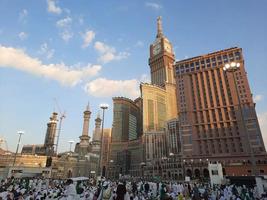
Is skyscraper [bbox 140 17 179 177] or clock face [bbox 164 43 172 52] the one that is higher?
clock face [bbox 164 43 172 52]

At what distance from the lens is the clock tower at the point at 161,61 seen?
511 ft

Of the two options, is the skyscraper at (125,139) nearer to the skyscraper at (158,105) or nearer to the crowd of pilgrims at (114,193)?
the skyscraper at (158,105)

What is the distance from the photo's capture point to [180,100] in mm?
85062

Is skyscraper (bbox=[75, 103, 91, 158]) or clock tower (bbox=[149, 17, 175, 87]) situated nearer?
skyscraper (bbox=[75, 103, 91, 158])

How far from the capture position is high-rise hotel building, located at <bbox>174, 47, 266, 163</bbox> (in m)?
69.0

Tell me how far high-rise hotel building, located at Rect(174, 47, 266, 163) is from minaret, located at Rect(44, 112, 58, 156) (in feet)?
288

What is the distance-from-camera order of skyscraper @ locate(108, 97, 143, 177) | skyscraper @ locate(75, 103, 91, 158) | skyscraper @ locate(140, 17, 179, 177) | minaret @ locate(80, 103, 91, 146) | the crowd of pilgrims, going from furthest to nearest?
skyscraper @ locate(108, 97, 143, 177) < minaret @ locate(80, 103, 91, 146) < skyscraper @ locate(75, 103, 91, 158) < skyscraper @ locate(140, 17, 179, 177) < the crowd of pilgrims

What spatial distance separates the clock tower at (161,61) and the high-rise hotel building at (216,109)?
66623 millimetres

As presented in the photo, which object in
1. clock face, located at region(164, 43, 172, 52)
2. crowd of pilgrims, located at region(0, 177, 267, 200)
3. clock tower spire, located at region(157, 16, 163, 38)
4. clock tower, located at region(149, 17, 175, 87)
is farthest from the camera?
clock tower spire, located at region(157, 16, 163, 38)

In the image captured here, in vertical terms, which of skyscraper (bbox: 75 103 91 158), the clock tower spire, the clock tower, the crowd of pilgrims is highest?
the clock tower spire

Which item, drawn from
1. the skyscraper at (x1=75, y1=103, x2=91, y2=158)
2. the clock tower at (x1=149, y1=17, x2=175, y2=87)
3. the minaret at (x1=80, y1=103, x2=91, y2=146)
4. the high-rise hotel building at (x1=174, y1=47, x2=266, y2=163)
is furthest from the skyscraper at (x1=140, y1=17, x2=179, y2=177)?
the minaret at (x1=80, y1=103, x2=91, y2=146)

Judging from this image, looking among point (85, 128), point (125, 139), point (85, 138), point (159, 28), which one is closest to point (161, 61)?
point (159, 28)

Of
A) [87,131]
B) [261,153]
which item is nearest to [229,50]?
[261,153]

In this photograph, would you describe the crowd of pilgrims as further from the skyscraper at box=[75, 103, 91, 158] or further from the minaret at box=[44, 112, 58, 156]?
the minaret at box=[44, 112, 58, 156]
